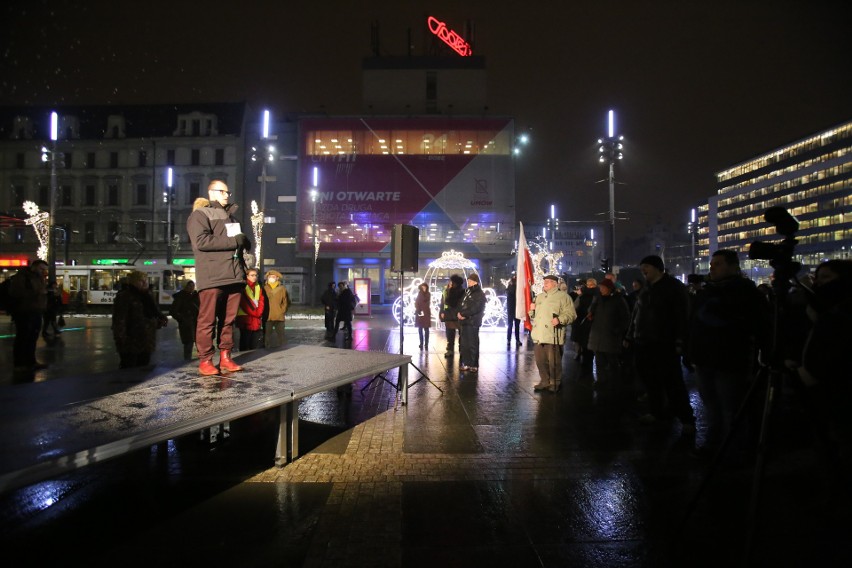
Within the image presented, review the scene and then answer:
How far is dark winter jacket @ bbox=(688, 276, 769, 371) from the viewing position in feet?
14.6

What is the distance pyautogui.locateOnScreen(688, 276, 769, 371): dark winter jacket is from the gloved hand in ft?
15.3

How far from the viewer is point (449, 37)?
51562 mm

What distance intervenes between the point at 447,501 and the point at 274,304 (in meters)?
7.67

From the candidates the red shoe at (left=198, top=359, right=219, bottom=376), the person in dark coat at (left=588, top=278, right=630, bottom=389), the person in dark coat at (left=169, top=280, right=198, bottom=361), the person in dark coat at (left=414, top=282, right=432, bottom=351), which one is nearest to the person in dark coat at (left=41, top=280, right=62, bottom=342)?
the person in dark coat at (left=169, top=280, right=198, bottom=361)

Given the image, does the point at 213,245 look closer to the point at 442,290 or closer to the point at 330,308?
the point at 330,308

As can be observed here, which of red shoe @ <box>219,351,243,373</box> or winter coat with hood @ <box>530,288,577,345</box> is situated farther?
winter coat with hood @ <box>530,288,577,345</box>

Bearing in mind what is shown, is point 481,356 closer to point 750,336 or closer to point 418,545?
point 750,336

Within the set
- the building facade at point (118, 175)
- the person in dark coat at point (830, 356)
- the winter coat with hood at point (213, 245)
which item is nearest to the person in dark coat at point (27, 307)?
the winter coat with hood at point (213, 245)

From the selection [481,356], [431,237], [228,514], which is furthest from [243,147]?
[228,514]

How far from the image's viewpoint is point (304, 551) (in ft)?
10.4

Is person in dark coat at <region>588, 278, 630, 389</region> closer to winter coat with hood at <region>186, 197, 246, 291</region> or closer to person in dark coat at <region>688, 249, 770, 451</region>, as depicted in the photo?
person in dark coat at <region>688, 249, 770, 451</region>

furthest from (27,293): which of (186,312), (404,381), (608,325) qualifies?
(608,325)

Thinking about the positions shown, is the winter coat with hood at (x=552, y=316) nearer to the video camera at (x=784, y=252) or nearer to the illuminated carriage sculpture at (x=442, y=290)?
the video camera at (x=784, y=252)

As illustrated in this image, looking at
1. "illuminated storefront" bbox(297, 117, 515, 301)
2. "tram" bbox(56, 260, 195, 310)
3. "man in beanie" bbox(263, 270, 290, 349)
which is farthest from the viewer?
"illuminated storefront" bbox(297, 117, 515, 301)
